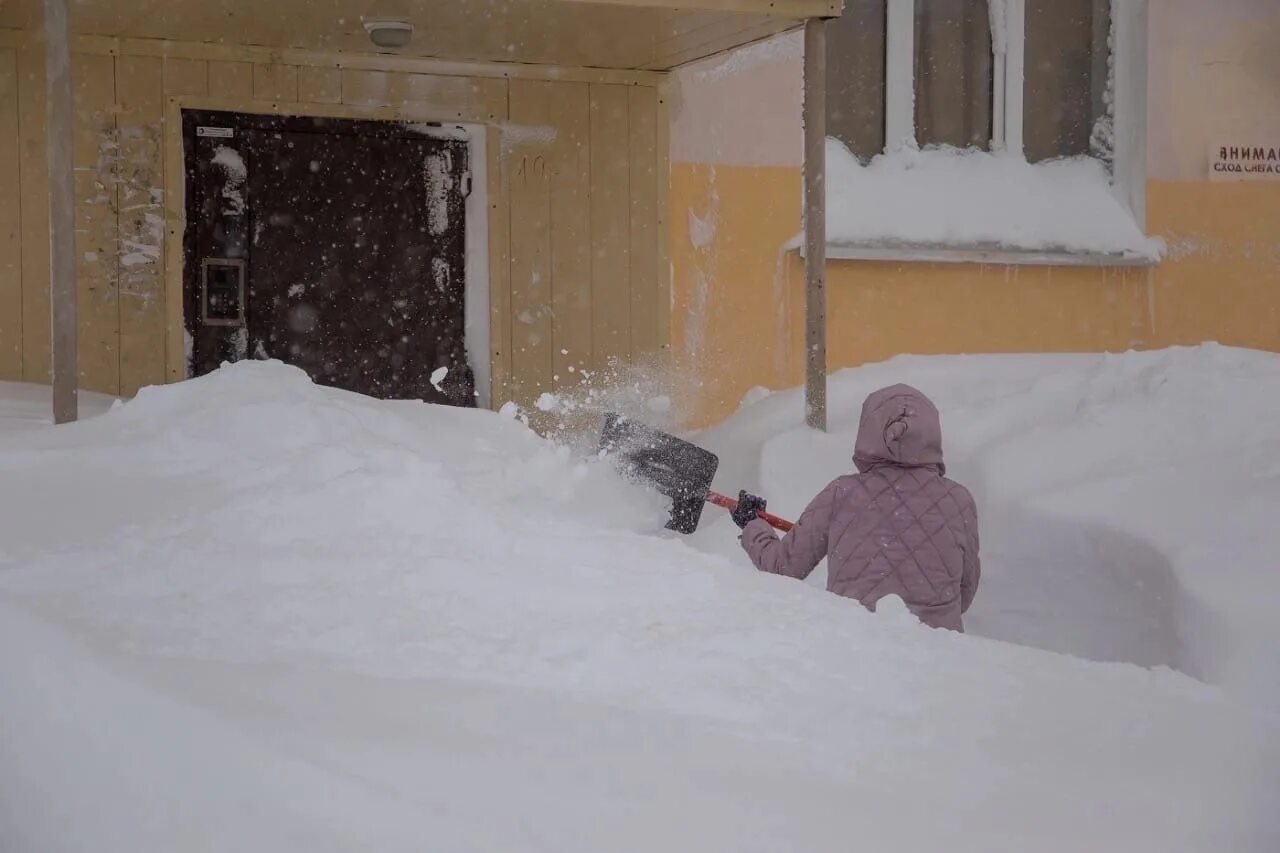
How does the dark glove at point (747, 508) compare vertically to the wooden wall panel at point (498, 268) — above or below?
below

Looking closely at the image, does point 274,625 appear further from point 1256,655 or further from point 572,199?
point 572,199

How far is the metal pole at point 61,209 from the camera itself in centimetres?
472

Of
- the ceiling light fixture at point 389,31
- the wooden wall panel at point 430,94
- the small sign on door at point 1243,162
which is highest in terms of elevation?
the ceiling light fixture at point 389,31

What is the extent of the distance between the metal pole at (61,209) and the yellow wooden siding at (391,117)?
1.31m

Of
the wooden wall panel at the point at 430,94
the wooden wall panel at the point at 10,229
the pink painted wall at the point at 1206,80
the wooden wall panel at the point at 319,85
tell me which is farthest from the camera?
the pink painted wall at the point at 1206,80

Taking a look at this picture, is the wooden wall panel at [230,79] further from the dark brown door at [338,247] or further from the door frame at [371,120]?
the dark brown door at [338,247]

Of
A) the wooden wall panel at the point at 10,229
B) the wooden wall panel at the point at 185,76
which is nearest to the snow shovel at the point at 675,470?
the wooden wall panel at the point at 185,76

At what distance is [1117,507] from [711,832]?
3.17 meters

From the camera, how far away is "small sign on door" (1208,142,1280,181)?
7844 millimetres

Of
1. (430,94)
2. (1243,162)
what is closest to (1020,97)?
(1243,162)

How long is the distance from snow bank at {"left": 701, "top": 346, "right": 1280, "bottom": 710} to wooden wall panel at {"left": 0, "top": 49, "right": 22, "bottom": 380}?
319cm

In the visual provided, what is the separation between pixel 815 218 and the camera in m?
5.79

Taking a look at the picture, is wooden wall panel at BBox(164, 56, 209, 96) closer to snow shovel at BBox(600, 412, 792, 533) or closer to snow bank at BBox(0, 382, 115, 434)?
snow bank at BBox(0, 382, 115, 434)

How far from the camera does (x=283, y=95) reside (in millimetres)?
6305
